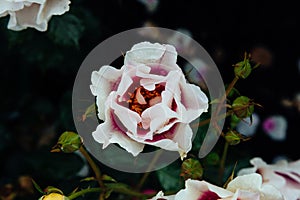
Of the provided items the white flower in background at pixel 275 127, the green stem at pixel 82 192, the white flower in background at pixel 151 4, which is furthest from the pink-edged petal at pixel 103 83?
the white flower in background at pixel 275 127

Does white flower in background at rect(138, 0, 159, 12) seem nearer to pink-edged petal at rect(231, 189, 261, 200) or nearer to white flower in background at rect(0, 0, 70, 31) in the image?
white flower in background at rect(0, 0, 70, 31)

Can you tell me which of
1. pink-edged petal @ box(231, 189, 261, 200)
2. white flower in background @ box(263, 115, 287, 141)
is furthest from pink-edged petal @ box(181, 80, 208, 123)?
white flower in background @ box(263, 115, 287, 141)

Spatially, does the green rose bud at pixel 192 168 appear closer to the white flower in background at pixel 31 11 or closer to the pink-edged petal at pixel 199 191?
the pink-edged petal at pixel 199 191

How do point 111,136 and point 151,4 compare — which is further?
point 151,4

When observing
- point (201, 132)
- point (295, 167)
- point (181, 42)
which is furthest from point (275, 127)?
point (201, 132)

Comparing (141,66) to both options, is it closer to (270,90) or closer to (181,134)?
(181,134)

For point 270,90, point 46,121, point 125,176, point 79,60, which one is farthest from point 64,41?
point 270,90

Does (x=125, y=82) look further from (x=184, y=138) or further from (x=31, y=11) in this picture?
(x=31, y=11)
